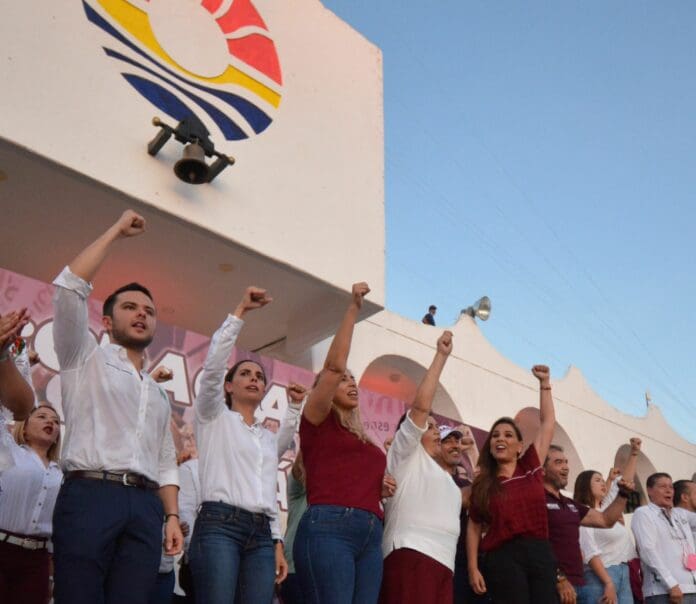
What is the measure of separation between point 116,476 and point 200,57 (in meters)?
5.89

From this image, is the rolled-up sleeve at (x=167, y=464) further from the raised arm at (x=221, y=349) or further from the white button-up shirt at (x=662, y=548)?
the white button-up shirt at (x=662, y=548)

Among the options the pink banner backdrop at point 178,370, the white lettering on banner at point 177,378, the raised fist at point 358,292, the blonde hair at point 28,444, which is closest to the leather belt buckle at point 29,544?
the blonde hair at point 28,444

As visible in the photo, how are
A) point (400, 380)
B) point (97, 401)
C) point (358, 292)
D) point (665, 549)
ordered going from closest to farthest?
point (97, 401)
point (358, 292)
point (665, 549)
point (400, 380)

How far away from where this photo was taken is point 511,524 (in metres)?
4.02

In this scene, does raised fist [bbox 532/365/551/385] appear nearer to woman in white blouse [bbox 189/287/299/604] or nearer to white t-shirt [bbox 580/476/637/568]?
white t-shirt [bbox 580/476/637/568]

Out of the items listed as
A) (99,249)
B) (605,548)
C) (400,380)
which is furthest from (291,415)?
(400,380)

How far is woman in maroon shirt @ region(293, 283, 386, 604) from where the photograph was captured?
10.4 feet

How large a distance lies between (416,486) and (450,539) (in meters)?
0.30

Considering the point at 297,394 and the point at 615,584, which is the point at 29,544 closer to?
the point at 297,394

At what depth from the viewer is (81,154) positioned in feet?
20.7

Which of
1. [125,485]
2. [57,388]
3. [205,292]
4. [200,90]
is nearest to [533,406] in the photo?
[205,292]

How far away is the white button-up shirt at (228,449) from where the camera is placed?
10.6ft

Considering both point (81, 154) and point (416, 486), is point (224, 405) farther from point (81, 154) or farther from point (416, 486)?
point (81, 154)

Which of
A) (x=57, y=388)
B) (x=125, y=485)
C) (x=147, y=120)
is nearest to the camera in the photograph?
(x=125, y=485)
